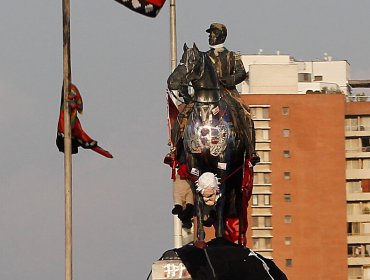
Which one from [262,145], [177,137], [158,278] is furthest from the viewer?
[262,145]

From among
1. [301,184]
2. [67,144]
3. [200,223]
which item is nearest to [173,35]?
[200,223]

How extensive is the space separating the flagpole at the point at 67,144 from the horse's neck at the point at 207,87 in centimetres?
215

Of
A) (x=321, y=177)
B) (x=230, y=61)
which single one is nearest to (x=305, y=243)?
(x=321, y=177)

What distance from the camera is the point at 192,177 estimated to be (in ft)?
98.8

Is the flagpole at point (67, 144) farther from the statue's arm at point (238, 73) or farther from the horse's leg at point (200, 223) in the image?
the statue's arm at point (238, 73)

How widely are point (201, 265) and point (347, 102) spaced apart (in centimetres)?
15551

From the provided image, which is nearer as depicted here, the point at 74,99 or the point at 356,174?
the point at 74,99

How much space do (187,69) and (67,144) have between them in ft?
7.62

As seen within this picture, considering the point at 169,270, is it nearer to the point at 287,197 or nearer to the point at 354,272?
the point at 287,197

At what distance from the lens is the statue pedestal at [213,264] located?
28.8m

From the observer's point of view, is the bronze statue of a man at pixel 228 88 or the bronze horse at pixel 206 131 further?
the bronze statue of a man at pixel 228 88

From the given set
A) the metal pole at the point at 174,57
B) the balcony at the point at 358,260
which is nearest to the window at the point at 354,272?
the balcony at the point at 358,260

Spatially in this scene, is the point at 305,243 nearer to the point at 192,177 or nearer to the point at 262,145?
the point at 262,145

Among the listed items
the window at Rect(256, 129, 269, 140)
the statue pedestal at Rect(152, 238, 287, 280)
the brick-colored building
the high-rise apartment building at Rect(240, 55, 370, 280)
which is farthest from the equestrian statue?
the window at Rect(256, 129, 269, 140)
